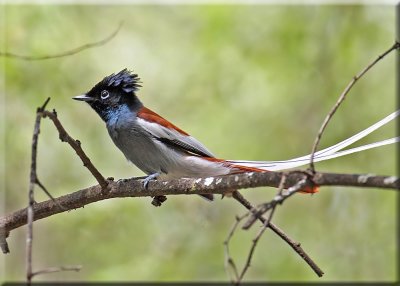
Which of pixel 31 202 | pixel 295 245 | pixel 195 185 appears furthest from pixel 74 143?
pixel 295 245

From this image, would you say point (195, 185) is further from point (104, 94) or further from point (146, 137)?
point (104, 94)

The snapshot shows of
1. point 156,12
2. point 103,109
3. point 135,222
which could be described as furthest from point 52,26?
point 103,109

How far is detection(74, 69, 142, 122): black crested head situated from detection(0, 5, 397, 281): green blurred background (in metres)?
1.75

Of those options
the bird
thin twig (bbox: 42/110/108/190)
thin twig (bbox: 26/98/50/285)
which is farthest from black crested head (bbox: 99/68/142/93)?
thin twig (bbox: 26/98/50/285)

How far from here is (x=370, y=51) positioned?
5.80 m

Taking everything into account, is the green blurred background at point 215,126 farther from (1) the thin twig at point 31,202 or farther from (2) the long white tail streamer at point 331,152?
(1) the thin twig at point 31,202

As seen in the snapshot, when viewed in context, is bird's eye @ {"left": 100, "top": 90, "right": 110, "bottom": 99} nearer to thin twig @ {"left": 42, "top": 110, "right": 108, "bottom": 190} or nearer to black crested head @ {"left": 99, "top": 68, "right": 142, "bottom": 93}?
black crested head @ {"left": 99, "top": 68, "right": 142, "bottom": 93}

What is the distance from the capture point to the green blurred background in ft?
17.1

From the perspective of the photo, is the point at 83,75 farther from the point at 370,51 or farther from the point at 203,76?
the point at 370,51

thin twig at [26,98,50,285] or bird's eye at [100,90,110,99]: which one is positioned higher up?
bird's eye at [100,90,110,99]

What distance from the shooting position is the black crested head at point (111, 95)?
136 inches

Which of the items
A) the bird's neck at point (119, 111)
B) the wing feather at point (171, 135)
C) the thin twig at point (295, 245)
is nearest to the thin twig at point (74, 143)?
the thin twig at point (295, 245)

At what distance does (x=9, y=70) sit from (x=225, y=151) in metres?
2.01

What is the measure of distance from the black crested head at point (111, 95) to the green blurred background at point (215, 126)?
5.73ft
